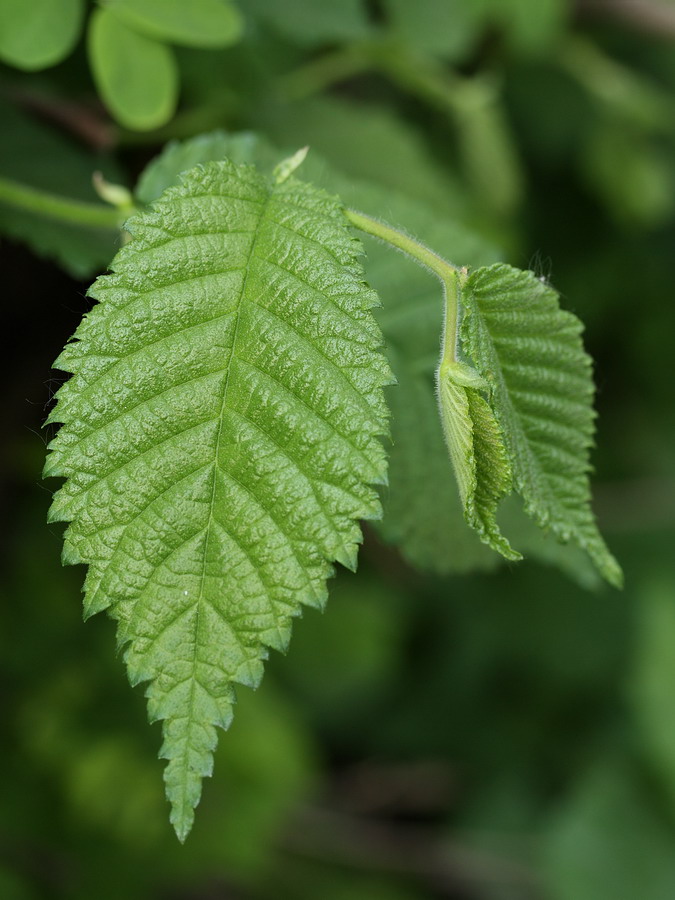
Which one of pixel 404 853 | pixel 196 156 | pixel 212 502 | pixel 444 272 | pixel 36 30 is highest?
pixel 36 30

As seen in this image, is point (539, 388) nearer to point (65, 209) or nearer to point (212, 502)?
point (212, 502)

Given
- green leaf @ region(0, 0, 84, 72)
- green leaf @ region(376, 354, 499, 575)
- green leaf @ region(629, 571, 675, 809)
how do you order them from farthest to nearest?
green leaf @ region(629, 571, 675, 809) < green leaf @ region(0, 0, 84, 72) < green leaf @ region(376, 354, 499, 575)

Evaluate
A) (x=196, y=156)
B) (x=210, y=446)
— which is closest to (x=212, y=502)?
(x=210, y=446)

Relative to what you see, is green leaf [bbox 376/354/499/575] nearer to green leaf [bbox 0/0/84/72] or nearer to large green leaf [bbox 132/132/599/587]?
large green leaf [bbox 132/132/599/587]

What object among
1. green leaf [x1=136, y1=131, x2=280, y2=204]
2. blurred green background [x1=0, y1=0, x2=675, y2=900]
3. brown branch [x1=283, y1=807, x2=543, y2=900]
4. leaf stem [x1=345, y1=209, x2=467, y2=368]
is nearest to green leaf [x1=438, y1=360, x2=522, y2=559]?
leaf stem [x1=345, y1=209, x2=467, y2=368]

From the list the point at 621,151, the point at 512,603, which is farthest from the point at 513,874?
the point at 621,151

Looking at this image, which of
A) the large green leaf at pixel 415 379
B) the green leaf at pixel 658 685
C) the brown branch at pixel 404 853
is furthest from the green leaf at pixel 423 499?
the brown branch at pixel 404 853
